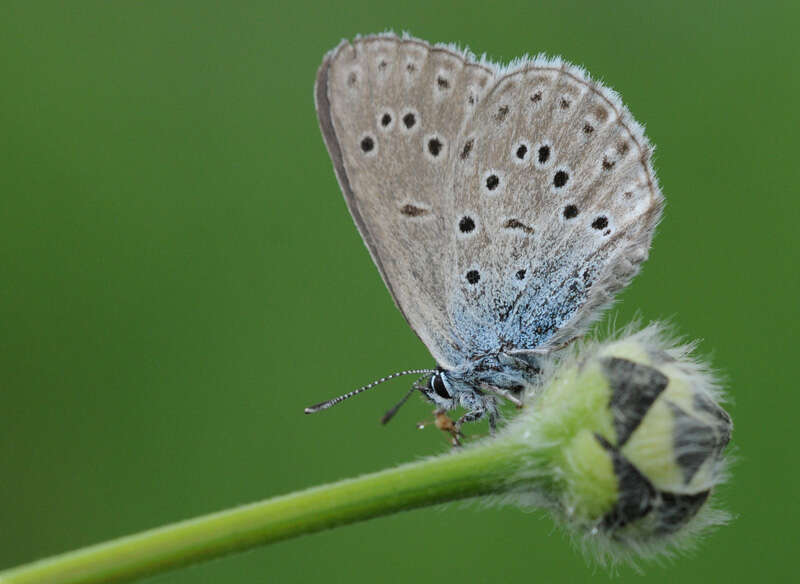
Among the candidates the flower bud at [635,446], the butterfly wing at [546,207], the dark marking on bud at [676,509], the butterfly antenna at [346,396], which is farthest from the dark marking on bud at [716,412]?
the butterfly antenna at [346,396]

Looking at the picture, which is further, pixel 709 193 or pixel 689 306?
pixel 709 193

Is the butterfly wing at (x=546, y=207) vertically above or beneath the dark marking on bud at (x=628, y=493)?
above

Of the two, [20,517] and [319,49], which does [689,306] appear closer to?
[319,49]

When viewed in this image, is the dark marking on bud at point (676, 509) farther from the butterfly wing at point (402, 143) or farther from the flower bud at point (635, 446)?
the butterfly wing at point (402, 143)

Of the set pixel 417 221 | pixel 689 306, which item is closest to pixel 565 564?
Result: pixel 689 306

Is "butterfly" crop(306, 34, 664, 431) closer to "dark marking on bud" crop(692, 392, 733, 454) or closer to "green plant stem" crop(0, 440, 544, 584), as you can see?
"dark marking on bud" crop(692, 392, 733, 454)

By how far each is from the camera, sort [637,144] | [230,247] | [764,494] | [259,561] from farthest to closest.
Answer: [230,247] < [259,561] < [764,494] < [637,144]

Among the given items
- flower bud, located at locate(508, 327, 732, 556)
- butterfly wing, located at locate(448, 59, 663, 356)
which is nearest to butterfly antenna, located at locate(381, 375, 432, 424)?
butterfly wing, located at locate(448, 59, 663, 356)
